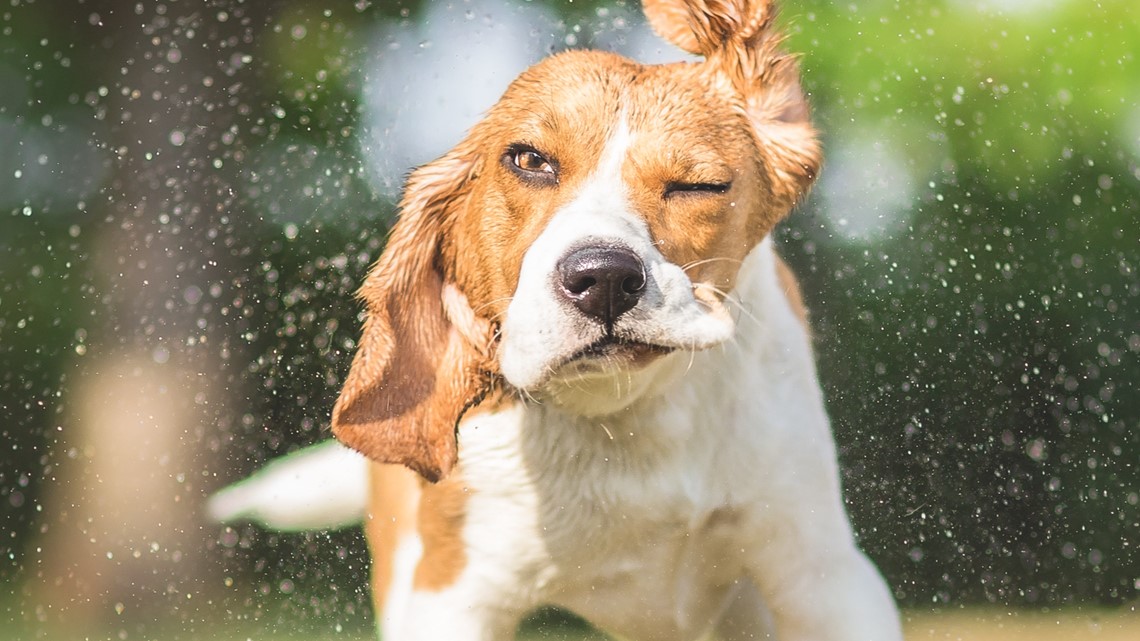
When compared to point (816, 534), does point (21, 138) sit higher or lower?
lower

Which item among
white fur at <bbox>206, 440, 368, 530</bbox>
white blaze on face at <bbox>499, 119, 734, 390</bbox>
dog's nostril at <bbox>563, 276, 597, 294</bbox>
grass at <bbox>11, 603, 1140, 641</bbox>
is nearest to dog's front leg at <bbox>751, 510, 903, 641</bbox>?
white blaze on face at <bbox>499, 119, 734, 390</bbox>

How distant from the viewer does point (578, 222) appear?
270 cm

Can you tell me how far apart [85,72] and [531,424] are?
555 centimetres

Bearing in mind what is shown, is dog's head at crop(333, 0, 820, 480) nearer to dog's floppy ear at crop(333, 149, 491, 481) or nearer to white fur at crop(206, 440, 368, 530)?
dog's floppy ear at crop(333, 149, 491, 481)

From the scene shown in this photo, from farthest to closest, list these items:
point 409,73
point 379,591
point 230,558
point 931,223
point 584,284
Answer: point 931,223 < point 230,558 < point 409,73 < point 379,591 < point 584,284

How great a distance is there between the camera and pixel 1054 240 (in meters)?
6.93

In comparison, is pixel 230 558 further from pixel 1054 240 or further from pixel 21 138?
pixel 1054 240

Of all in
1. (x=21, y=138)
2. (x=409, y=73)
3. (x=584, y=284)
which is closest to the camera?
(x=584, y=284)

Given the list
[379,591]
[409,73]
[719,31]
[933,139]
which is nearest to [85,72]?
[409,73]

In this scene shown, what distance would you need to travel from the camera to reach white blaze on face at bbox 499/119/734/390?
265 cm

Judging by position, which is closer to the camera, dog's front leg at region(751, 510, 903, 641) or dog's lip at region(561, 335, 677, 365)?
dog's lip at region(561, 335, 677, 365)

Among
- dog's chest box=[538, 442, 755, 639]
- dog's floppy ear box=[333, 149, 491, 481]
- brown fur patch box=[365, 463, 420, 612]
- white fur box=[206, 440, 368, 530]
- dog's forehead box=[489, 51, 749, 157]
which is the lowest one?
white fur box=[206, 440, 368, 530]

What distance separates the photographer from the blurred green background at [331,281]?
5488 mm

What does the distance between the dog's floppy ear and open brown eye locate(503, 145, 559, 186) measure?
0.53ft
